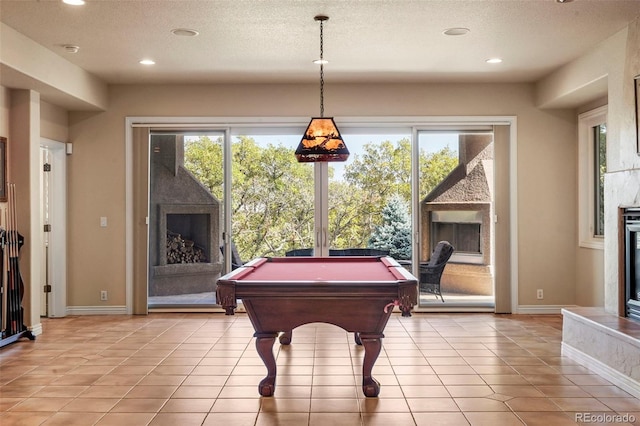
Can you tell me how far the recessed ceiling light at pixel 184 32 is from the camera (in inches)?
199

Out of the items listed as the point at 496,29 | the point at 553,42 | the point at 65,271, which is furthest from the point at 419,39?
the point at 65,271

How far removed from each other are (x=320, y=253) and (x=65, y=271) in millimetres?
3042

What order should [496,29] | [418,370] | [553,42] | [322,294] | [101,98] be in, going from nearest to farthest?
1. [322,294]
2. [418,370]
3. [496,29]
4. [553,42]
5. [101,98]

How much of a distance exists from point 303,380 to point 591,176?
4.45 m

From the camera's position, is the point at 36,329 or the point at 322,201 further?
the point at 322,201

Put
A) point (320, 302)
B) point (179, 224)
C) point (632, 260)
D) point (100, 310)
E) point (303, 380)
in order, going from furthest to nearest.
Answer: point (179, 224), point (100, 310), point (632, 260), point (303, 380), point (320, 302)

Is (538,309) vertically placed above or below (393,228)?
below

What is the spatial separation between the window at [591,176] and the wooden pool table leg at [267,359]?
4301 mm

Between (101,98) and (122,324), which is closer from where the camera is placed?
(122,324)

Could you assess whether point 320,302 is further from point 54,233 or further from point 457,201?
point 54,233

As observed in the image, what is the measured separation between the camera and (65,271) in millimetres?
7039

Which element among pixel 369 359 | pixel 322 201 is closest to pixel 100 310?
pixel 322 201

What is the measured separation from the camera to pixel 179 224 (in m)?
7.33

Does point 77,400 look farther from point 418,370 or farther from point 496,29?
point 496,29
